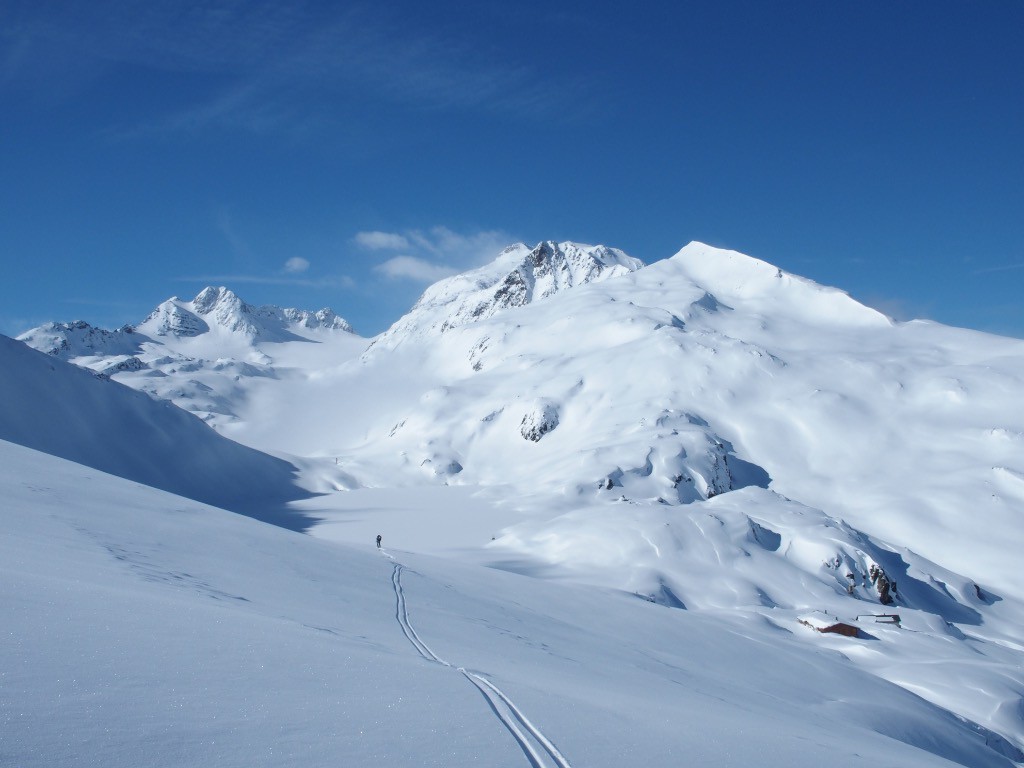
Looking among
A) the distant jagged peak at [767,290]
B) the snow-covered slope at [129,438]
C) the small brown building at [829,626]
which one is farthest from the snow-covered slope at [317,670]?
the distant jagged peak at [767,290]

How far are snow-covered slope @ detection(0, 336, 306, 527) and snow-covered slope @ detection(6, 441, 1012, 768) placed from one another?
180 ft

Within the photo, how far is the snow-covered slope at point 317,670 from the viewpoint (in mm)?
6398

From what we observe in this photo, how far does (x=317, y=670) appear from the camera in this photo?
892 centimetres

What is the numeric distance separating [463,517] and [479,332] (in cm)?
11385

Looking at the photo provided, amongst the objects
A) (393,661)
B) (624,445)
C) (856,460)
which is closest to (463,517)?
(624,445)

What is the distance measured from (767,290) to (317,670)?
15363 centimetres

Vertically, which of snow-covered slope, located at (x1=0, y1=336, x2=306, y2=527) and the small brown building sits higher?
snow-covered slope, located at (x1=0, y1=336, x2=306, y2=527)

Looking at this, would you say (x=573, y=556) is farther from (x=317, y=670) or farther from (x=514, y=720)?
(x=317, y=670)

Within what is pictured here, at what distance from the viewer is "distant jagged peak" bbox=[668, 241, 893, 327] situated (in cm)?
13988

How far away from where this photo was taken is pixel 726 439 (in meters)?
102

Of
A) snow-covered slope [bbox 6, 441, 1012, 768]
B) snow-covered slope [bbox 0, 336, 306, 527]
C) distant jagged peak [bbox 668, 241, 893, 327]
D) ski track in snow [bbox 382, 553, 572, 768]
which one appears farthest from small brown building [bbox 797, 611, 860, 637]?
distant jagged peak [bbox 668, 241, 893, 327]

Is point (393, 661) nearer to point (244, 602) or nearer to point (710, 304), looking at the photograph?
point (244, 602)

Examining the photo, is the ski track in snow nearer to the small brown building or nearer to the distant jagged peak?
the small brown building

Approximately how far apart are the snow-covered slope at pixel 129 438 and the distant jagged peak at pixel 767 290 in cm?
9697
